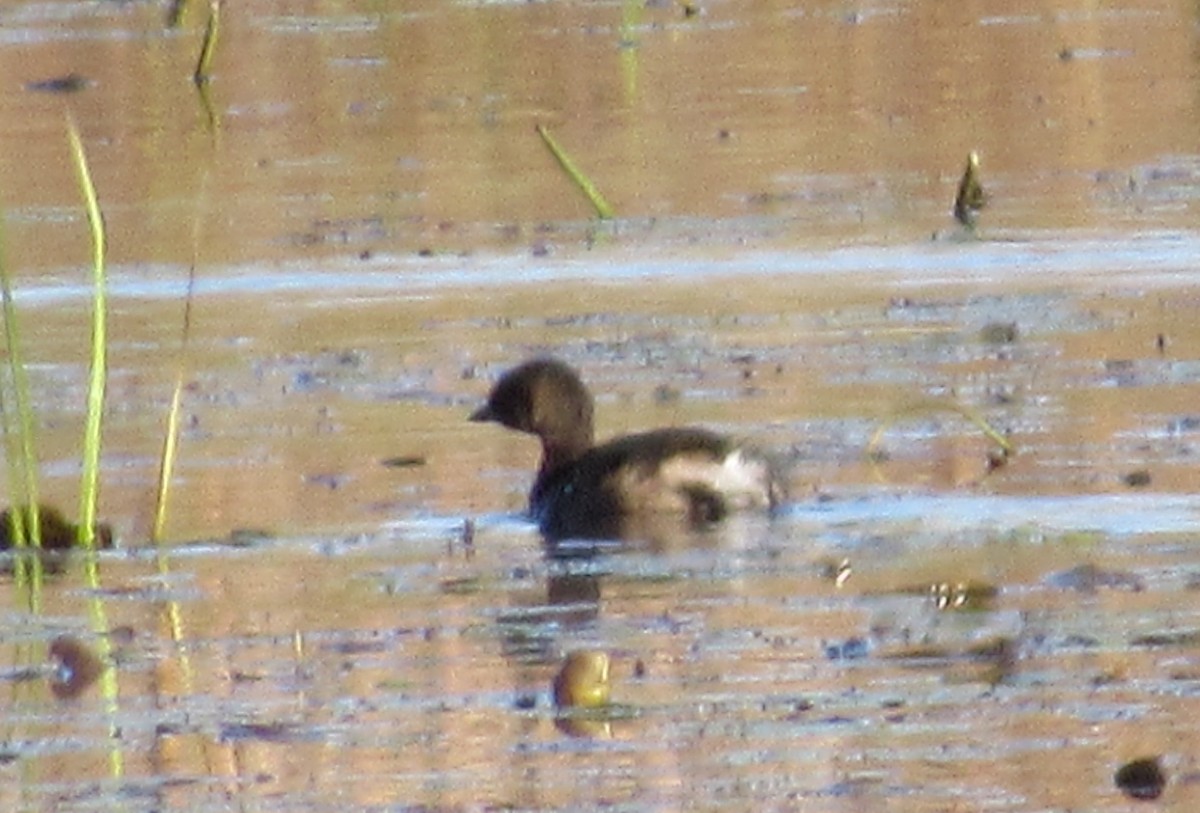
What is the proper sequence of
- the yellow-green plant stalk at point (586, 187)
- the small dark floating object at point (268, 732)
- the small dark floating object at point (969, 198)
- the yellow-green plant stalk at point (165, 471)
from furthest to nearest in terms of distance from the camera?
1. the small dark floating object at point (969, 198)
2. the yellow-green plant stalk at point (586, 187)
3. the yellow-green plant stalk at point (165, 471)
4. the small dark floating object at point (268, 732)

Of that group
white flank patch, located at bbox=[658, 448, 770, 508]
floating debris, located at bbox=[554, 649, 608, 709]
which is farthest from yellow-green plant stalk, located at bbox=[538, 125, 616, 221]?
floating debris, located at bbox=[554, 649, 608, 709]

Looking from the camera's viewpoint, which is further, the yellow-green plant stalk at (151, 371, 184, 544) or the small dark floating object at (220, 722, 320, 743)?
the yellow-green plant stalk at (151, 371, 184, 544)

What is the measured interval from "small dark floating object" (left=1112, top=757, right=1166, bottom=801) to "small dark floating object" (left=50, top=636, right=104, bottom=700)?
206cm

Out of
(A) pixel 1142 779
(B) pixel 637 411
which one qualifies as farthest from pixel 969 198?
(A) pixel 1142 779

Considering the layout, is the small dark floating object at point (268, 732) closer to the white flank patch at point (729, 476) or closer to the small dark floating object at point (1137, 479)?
the white flank patch at point (729, 476)

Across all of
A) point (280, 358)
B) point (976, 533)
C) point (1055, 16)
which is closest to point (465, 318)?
point (280, 358)

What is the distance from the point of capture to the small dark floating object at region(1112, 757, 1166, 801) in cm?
595

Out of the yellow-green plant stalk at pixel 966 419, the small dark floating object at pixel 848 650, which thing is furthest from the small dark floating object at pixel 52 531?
the small dark floating object at pixel 848 650

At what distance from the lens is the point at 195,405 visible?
1059 centimetres

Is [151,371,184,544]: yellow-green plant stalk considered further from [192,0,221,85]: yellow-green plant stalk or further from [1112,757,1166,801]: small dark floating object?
[192,0,221,85]: yellow-green plant stalk

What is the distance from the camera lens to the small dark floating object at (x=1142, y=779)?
595 centimetres

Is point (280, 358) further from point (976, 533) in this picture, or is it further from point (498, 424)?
point (976, 533)

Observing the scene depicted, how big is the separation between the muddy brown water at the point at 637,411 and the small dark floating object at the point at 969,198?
76mm

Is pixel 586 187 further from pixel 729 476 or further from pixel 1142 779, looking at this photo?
pixel 1142 779
